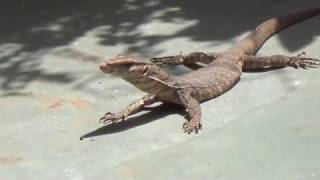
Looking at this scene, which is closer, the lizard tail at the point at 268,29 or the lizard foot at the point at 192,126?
the lizard foot at the point at 192,126

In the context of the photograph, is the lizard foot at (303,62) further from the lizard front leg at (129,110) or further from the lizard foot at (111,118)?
the lizard foot at (111,118)

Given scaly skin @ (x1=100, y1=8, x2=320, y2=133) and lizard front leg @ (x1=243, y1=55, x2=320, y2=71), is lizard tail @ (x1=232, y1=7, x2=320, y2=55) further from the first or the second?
lizard front leg @ (x1=243, y1=55, x2=320, y2=71)

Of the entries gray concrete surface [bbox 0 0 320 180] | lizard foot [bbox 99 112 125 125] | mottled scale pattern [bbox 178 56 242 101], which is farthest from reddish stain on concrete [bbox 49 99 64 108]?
mottled scale pattern [bbox 178 56 242 101]

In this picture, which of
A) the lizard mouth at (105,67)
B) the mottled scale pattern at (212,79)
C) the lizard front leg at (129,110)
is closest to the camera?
the lizard mouth at (105,67)

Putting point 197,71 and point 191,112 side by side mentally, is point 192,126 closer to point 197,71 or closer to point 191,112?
point 191,112

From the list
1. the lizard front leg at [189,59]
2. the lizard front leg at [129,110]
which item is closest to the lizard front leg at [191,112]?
the lizard front leg at [129,110]

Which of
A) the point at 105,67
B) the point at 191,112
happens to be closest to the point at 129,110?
the point at 191,112

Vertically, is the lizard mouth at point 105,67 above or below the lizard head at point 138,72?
Answer: above

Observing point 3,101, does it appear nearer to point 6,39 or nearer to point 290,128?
point 6,39
